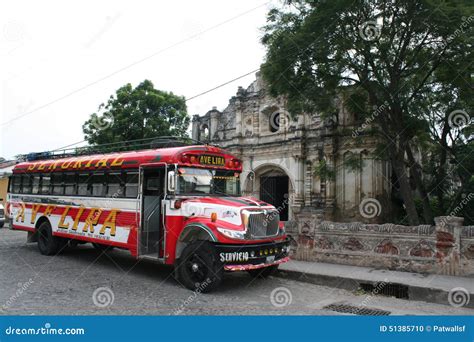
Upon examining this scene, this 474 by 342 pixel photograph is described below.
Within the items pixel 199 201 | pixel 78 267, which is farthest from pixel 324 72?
pixel 78 267

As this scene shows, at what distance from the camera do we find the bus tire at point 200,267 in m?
7.70

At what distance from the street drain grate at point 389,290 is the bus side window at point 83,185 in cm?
768

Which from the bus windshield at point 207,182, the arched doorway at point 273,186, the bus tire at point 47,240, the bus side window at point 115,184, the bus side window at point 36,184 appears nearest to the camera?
the bus windshield at point 207,182

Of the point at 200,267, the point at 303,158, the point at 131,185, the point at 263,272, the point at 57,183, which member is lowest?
the point at 263,272

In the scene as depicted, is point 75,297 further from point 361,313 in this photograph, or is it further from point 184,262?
point 361,313

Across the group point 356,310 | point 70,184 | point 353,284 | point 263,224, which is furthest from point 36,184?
point 356,310

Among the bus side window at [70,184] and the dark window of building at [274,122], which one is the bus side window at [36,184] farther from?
the dark window of building at [274,122]

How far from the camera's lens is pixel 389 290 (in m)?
8.48

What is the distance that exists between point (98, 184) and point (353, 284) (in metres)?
6.99

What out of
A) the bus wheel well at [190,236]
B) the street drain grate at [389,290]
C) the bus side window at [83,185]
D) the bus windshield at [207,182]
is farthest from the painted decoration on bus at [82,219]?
the street drain grate at [389,290]

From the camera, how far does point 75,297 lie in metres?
7.36

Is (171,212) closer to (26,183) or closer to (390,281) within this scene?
(390,281)

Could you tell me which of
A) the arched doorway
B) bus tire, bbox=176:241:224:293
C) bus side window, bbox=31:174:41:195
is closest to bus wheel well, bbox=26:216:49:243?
bus side window, bbox=31:174:41:195

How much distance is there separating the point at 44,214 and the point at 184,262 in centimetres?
646
